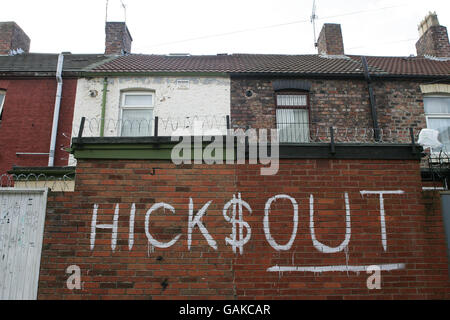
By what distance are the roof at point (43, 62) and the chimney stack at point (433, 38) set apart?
12887 millimetres

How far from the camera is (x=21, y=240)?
4.09 meters

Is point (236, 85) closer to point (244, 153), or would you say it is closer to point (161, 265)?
point (244, 153)

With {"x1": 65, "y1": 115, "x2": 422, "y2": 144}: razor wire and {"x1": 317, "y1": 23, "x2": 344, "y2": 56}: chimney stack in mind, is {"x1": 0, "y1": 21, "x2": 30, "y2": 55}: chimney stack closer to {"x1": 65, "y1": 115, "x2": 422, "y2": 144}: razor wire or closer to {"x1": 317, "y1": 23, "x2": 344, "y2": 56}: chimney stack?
{"x1": 65, "y1": 115, "x2": 422, "y2": 144}: razor wire

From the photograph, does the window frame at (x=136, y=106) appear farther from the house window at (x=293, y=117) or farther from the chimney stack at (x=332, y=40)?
the chimney stack at (x=332, y=40)

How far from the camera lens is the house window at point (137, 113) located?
9.65 m

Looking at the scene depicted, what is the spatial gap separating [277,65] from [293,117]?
2.04 m

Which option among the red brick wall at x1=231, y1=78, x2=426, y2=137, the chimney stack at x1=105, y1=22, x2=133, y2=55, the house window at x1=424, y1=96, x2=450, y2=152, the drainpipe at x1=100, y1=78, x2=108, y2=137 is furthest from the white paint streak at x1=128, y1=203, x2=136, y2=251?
the chimney stack at x1=105, y1=22, x2=133, y2=55

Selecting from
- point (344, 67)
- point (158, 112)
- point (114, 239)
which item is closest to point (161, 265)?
point (114, 239)

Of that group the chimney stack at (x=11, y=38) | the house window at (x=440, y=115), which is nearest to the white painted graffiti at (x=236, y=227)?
the house window at (x=440, y=115)

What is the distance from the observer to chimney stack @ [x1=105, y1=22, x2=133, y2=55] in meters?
12.2

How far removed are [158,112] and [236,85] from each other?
99.9 inches

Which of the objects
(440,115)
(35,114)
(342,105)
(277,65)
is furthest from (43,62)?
(440,115)

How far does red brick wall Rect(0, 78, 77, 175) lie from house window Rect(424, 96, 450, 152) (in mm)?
11059

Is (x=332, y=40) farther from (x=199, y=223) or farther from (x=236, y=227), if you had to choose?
(x=199, y=223)
